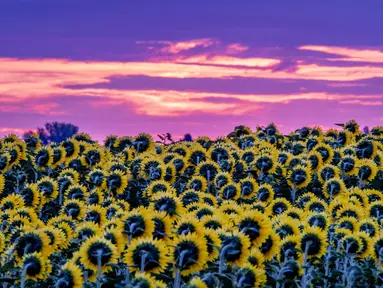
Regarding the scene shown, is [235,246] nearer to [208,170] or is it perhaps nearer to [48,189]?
[48,189]

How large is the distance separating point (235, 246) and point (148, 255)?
1020 mm

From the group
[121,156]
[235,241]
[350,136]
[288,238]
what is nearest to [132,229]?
[235,241]

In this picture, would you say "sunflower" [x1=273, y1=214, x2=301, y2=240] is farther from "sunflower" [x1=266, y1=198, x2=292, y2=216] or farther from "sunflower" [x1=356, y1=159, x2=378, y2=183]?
"sunflower" [x1=356, y1=159, x2=378, y2=183]

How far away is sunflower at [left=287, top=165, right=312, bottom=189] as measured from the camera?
1702cm

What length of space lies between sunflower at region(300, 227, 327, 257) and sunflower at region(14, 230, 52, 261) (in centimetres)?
313

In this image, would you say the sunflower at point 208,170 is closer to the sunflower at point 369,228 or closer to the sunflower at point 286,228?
the sunflower at point 369,228

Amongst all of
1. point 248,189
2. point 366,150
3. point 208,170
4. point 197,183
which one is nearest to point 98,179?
point 197,183

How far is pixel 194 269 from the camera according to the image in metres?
8.47

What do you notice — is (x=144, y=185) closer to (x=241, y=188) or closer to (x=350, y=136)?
(x=241, y=188)

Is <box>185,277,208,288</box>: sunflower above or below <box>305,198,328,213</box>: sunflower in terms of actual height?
below

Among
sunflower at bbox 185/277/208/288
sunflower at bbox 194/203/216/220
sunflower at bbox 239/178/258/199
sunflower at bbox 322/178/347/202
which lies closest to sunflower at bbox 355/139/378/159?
sunflower at bbox 322/178/347/202

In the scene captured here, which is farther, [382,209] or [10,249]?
[382,209]

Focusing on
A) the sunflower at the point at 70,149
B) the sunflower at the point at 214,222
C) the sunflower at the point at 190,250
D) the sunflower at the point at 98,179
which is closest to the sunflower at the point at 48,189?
the sunflower at the point at 98,179

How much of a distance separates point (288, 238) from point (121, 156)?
9.68 m
